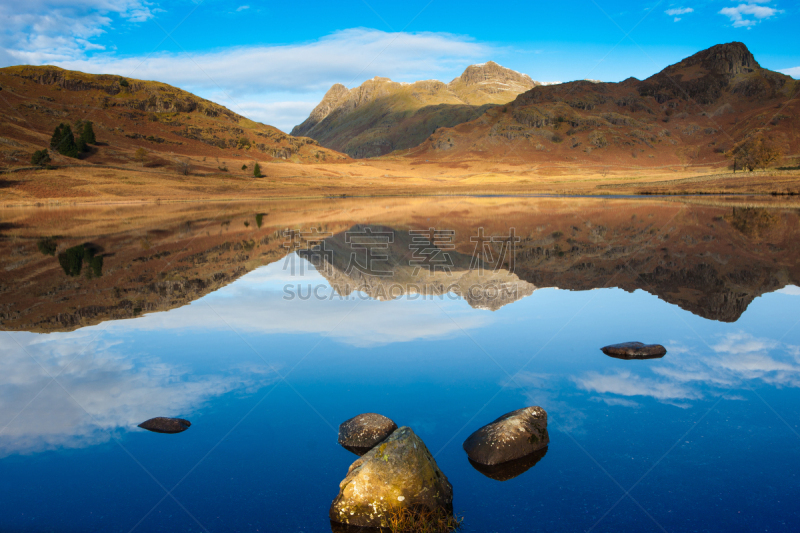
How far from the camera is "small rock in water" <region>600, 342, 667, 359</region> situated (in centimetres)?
891

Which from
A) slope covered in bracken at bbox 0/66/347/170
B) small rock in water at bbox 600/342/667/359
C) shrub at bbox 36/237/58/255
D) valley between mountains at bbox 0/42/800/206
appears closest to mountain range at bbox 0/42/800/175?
slope covered in bracken at bbox 0/66/347/170

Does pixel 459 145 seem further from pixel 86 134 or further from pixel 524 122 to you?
pixel 86 134

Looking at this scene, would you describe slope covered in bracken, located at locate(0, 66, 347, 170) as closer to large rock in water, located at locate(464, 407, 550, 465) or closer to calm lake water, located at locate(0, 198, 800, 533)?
calm lake water, located at locate(0, 198, 800, 533)

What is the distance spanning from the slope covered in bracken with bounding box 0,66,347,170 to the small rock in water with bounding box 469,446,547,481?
3897 inches

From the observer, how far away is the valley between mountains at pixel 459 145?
7169 centimetres

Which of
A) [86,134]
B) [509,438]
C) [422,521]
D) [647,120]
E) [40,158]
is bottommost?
Result: [422,521]

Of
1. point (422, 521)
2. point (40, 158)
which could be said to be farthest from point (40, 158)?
point (422, 521)

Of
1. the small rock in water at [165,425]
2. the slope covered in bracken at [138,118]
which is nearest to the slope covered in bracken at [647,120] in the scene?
the slope covered in bracken at [138,118]

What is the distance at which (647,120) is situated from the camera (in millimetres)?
170500

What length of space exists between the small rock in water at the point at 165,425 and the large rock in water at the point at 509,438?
11.6 feet

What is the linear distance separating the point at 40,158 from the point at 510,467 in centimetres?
8419

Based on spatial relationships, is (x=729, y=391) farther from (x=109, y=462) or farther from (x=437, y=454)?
(x=109, y=462)

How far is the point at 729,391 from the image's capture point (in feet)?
24.5

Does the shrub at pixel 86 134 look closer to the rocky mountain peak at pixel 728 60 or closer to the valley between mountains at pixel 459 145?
the valley between mountains at pixel 459 145
